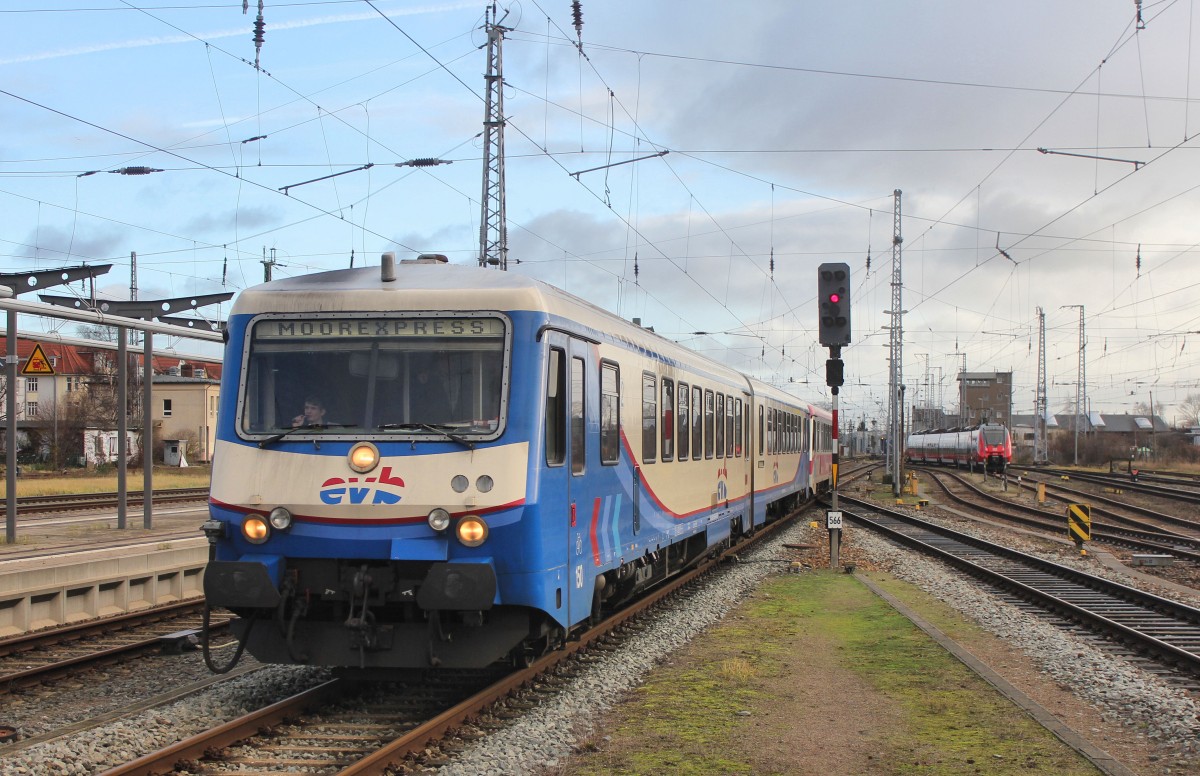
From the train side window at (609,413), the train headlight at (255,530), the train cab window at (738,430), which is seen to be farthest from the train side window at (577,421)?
the train cab window at (738,430)

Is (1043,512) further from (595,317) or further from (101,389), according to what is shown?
(101,389)

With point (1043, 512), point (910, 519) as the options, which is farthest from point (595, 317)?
point (1043, 512)

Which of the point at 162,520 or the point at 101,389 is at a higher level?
the point at 101,389

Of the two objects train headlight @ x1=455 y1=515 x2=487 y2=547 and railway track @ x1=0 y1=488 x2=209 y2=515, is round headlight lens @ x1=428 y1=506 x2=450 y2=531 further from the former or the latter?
railway track @ x1=0 y1=488 x2=209 y2=515

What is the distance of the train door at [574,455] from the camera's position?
8.62 metres

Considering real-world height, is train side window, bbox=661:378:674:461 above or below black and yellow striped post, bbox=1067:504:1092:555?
above

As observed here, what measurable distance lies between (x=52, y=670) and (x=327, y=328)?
13.1ft

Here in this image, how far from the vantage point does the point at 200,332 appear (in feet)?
62.5

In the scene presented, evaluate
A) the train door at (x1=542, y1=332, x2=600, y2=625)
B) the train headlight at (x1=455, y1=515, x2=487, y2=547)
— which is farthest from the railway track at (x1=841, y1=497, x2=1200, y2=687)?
the train headlight at (x1=455, y1=515, x2=487, y2=547)

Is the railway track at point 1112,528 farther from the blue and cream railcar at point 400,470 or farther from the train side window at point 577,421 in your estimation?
the blue and cream railcar at point 400,470

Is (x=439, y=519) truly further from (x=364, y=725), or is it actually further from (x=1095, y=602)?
(x=1095, y=602)

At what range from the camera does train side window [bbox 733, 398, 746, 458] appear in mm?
18438

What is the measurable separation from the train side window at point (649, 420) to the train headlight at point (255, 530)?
15.8 feet

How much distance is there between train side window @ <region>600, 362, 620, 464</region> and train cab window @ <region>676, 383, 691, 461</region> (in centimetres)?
308
